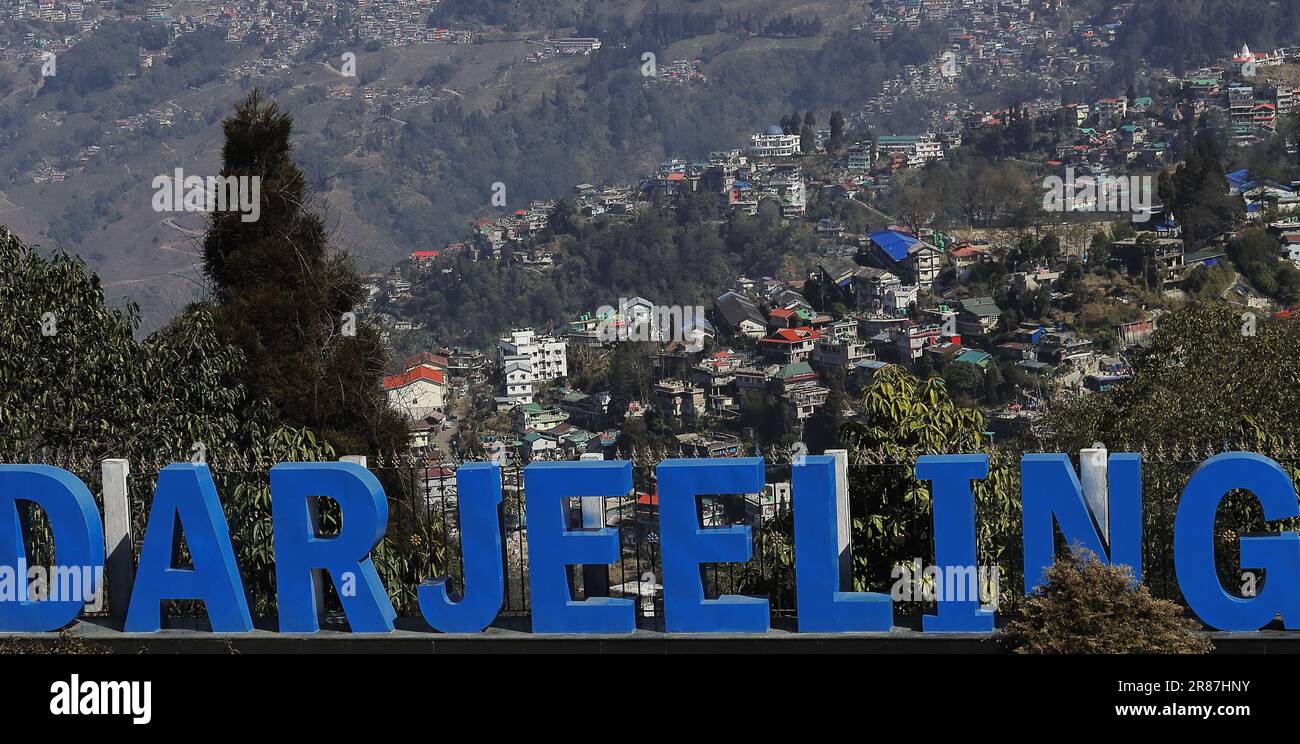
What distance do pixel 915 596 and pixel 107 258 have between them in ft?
591

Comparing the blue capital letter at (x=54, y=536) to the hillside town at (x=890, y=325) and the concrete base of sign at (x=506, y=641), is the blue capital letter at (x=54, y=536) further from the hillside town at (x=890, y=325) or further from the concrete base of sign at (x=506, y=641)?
the hillside town at (x=890, y=325)

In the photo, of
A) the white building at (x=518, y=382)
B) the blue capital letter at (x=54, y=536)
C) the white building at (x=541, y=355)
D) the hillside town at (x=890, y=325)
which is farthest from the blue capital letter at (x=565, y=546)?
the white building at (x=541, y=355)

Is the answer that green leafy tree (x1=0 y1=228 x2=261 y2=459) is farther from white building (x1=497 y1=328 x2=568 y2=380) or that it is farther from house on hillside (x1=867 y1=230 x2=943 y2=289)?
house on hillside (x1=867 y1=230 x2=943 y2=289)

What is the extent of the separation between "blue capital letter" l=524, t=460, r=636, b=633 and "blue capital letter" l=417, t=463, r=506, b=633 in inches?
8.3

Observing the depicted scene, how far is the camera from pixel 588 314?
104m

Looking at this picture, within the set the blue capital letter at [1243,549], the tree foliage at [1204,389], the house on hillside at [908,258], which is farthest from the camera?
the house on hillside at [908,258]

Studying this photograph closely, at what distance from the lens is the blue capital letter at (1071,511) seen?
27.1ft

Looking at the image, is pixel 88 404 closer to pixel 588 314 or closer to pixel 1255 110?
pixel 588 314

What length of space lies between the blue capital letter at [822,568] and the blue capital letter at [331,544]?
7.99 ft

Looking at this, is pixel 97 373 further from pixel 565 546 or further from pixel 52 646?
pixel 565 546

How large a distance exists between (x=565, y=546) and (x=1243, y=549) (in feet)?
12.4

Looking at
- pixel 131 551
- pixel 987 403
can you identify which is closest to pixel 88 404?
pixel 131 551

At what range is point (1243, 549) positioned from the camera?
8117 millimetres

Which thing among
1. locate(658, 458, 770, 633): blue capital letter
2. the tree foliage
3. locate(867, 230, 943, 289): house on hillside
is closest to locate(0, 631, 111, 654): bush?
locate(658, 458, 770, 633): blue capital letter
